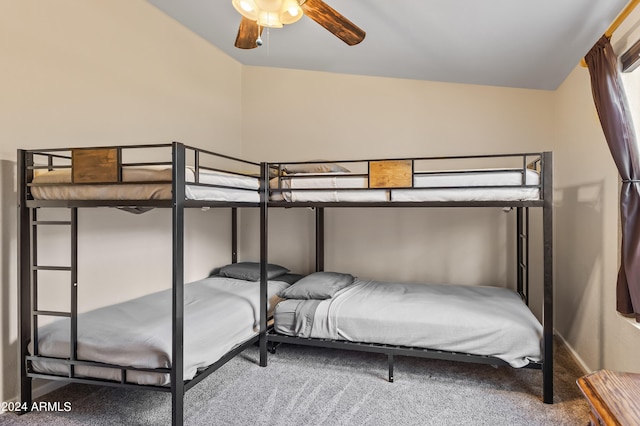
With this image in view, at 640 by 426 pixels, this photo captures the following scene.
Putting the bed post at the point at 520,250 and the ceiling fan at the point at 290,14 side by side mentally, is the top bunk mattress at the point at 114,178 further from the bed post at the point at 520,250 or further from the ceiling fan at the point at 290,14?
the bed post at the point at 520,250

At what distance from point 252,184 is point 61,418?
5.95 feet

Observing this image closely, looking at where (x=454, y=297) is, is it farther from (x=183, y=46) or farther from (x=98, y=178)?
(x=183, y=46)

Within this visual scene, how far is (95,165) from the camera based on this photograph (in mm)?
2027

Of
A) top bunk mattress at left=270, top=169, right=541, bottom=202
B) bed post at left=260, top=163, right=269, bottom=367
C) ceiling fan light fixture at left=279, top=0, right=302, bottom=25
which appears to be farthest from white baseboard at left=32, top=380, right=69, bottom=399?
ceiling fan light fixture at left=279, top=0, right=302, bottom=25

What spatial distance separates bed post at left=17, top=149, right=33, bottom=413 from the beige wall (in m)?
0.12

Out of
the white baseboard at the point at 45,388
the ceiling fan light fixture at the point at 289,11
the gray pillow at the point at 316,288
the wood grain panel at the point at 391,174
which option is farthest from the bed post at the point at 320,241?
the white baseboard at the point at 45,388

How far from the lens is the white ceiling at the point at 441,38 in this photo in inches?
88.2

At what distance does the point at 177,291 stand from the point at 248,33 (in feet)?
5.02

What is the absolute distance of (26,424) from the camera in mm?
2125

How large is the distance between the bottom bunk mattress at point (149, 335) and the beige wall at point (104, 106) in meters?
0.29

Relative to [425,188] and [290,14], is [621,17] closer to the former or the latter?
[425,188]

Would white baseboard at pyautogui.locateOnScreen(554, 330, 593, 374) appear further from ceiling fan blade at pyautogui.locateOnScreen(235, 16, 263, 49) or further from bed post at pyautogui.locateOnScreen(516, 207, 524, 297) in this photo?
ceiling fan blade at pyautogui.locateOnScreen(235, 16, 263, 49)

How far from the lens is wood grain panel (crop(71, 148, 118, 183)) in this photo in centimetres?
200

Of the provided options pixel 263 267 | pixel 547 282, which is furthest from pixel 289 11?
pixel 547 282
